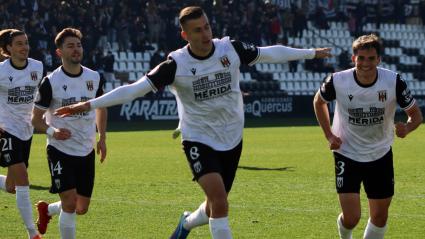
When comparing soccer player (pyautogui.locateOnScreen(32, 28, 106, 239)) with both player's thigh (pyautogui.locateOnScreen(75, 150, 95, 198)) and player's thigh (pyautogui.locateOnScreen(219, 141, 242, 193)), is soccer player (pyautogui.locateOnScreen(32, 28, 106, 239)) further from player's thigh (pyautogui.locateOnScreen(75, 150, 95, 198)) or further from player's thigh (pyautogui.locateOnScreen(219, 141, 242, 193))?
player's thigh (pyautogui.locateOnScreen(219, 141, 242, 193))

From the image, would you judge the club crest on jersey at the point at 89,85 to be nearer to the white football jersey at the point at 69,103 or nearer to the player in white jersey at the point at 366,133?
the white football jersey at the point at 69,103

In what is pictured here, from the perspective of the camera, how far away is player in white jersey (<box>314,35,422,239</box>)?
372 inches

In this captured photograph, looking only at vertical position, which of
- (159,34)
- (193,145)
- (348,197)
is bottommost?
(159,34)

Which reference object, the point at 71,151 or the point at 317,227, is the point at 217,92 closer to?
the point at 71,151

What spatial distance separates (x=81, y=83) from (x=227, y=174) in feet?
6.63

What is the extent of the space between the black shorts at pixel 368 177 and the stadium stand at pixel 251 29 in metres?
25.2

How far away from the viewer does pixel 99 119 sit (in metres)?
10.8

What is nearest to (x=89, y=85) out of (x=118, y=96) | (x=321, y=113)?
(x=118, y=96)

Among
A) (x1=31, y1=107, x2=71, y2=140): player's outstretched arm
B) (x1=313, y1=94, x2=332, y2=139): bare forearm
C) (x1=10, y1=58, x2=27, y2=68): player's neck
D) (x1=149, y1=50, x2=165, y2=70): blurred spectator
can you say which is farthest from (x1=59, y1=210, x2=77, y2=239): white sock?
(x1=149, y1=50, x2=165, y2=70): blurred spectator

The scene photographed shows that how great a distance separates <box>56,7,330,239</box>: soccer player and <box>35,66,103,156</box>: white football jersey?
144cm

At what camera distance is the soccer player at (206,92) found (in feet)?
29.8

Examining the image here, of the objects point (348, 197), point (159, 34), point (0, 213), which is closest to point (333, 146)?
point (348, 197)

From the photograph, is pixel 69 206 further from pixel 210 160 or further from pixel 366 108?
pixel 366 108

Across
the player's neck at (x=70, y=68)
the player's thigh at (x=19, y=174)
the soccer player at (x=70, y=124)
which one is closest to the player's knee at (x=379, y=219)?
the soccer player at (x=70, y=124)
